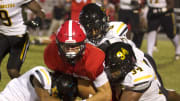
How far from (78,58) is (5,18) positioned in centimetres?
185

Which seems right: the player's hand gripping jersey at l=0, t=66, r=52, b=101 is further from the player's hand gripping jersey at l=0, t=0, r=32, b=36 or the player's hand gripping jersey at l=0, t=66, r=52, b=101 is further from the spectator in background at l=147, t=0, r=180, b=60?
the spectator in background at l=147, t=0, r=180, b=60

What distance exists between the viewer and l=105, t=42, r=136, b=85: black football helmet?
138 inches

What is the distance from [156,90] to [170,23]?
15.1 feet

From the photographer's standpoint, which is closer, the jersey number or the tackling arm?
the tackling arm

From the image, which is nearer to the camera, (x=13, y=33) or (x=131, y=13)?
(x=13, y=33)

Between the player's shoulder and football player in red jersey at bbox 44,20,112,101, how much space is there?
0.20 m

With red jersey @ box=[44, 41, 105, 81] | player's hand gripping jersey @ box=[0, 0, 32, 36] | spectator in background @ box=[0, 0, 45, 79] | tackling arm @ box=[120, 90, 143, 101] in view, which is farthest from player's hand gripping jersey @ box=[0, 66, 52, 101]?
player's hand gripping jersey @ box=[0, 0, 32, 36]

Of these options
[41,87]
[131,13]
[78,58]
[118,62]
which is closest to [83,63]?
[78,58]

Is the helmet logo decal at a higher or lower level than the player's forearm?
higher

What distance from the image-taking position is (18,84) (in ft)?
12.2

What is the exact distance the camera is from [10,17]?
4.97 m

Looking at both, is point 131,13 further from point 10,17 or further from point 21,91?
point 21,91

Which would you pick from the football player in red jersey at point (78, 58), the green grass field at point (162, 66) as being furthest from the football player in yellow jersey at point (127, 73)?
the green grass field at point (162, 66)

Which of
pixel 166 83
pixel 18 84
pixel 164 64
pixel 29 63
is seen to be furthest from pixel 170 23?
pixel 18 84
